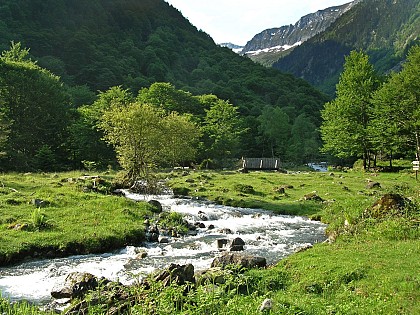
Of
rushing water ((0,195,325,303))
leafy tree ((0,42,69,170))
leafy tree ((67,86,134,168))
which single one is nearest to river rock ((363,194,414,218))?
rushing water ((0,195,325,303))

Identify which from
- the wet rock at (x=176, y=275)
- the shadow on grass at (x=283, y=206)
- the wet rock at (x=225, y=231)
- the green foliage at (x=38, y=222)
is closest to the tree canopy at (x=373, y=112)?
the shadow on grass at (x=283, y=206)

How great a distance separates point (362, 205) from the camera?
25156mm

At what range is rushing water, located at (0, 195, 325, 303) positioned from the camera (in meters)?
15.8

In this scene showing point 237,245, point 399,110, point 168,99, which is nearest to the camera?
point 237,245

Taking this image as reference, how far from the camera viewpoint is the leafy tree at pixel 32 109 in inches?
2613

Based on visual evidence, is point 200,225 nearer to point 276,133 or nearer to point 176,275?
point 176,275

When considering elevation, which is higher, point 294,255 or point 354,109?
point 354,109

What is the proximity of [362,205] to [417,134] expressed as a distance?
31698 millimetres

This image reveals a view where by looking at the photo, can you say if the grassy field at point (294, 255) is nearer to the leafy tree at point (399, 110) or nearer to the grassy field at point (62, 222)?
the grassy field at point (62, 222)

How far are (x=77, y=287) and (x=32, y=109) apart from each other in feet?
217

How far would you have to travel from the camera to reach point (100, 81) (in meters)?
140

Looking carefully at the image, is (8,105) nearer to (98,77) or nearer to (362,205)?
(362,205)

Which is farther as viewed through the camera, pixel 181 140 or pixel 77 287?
pixel 181 140

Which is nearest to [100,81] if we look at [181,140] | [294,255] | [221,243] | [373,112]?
[181,140]
